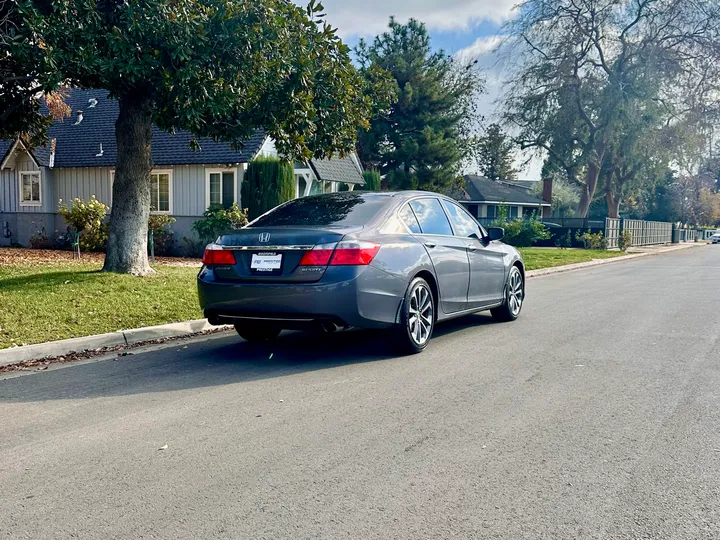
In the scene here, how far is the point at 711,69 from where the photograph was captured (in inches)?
1455

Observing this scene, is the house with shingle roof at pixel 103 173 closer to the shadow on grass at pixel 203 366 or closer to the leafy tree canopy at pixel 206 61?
the leafy tree canopy at pixel 206 61

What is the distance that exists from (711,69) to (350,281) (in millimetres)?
37571

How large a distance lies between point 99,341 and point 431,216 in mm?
3936

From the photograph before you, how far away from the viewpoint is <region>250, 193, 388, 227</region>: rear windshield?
7000 millimetres

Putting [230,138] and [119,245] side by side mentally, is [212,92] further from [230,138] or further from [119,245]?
[119,245]

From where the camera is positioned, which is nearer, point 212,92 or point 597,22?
point 212,92

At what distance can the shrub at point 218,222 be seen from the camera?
20469 mm

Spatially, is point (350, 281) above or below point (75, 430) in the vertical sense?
above

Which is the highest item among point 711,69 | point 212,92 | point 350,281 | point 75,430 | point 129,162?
point 711,69

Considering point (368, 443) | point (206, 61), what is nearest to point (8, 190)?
point (206, 61)

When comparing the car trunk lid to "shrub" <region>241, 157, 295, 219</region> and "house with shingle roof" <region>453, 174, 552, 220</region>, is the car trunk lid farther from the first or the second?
"house with shingle roof" <region>453, 174, 552, 220</region>

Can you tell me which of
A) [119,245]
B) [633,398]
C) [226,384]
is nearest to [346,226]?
[226,384]

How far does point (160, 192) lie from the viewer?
77.7ft

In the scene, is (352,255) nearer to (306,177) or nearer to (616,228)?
(306,177)
